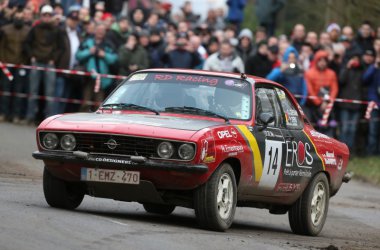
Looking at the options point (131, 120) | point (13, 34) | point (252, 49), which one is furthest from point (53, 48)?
point (131, 120)

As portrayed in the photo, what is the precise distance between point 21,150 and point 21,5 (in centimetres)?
713

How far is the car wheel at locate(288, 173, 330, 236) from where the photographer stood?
12906mm

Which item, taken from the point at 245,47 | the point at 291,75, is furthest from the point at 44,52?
the point at 291,75

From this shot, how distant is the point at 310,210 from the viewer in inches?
512

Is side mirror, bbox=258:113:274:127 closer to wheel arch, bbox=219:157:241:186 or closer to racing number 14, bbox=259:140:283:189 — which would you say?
racing number 14, bbox=259:140:283:189

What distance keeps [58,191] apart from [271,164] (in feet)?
7.26

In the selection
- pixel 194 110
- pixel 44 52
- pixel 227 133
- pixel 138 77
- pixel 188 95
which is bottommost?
pixel 44 52

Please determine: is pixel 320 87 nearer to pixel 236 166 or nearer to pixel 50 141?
pixel 236 166

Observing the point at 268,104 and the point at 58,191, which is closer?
the point at 58,191

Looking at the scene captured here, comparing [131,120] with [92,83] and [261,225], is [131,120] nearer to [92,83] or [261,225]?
[261,225]

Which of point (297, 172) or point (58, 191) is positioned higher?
point (297, 172)

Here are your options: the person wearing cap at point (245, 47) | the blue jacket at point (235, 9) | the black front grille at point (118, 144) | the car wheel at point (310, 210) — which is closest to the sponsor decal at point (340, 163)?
the car wheel at point (310, 210)

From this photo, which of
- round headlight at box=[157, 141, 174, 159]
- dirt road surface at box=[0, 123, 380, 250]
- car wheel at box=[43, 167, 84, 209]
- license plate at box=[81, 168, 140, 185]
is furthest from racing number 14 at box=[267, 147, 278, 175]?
car wheel at box=[43, 167, 84, 209]

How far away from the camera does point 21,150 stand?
734 inches
